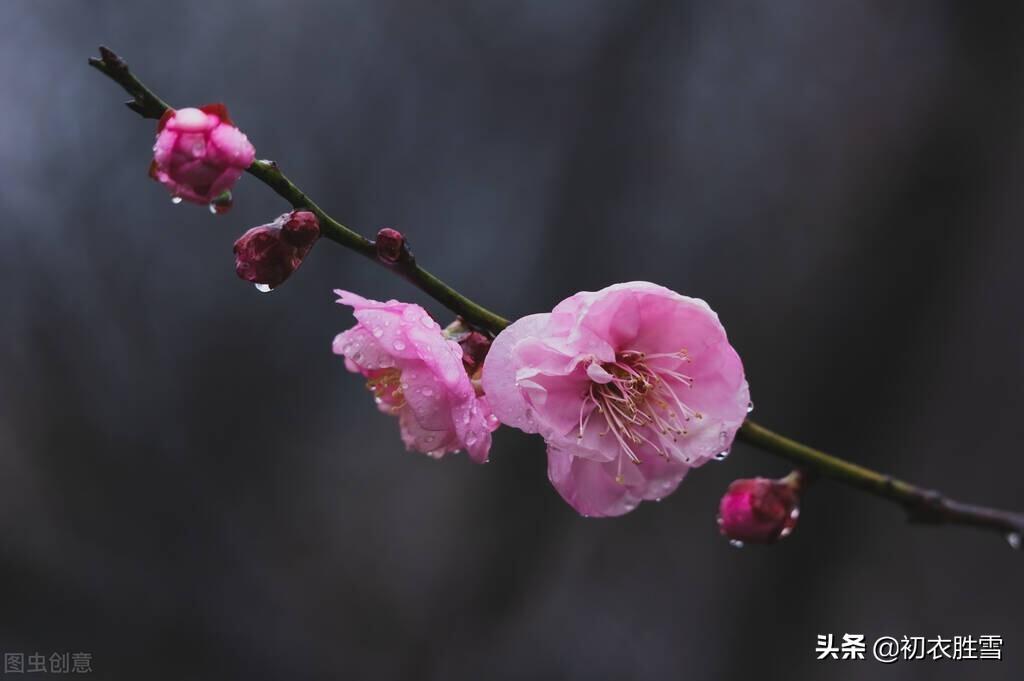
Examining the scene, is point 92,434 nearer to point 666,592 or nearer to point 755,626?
point 666,592

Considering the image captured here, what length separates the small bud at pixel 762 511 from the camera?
0.63m

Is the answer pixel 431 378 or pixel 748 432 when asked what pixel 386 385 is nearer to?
pixel 431 378

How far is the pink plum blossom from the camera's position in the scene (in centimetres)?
49

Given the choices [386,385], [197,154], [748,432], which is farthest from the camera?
[386,385]

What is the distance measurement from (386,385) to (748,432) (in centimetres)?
34

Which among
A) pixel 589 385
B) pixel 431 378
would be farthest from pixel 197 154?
pixel 589 385

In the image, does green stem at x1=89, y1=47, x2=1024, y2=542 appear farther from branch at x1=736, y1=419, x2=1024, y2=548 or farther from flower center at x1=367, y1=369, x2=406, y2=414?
flower center at x1=367, y1=369, x2=406, y2=414

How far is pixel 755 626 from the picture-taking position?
110 inches

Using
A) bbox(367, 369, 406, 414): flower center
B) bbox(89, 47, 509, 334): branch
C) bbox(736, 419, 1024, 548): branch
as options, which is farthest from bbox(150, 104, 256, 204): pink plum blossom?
bbox(736, 419, 1024, 548): branch

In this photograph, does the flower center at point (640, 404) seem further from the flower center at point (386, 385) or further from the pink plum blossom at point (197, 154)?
the pink plum blossom at point (197, 154)

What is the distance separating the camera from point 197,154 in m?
0.49

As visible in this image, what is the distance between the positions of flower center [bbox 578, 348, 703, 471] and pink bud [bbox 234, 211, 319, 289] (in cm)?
26

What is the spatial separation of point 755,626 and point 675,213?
157 centimetres

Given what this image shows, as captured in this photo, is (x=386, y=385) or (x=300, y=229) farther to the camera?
(x=386, y=385)
